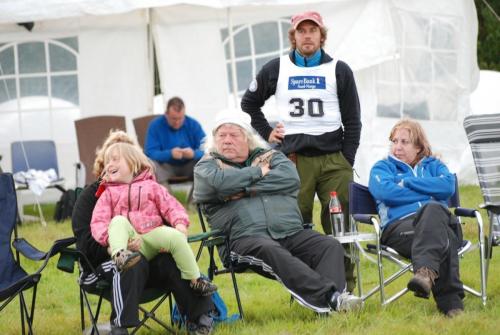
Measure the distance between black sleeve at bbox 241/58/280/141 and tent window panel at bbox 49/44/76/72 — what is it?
5672mm

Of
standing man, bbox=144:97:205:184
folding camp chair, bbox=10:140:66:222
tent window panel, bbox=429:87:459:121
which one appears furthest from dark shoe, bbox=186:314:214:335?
tent window panel, bbox=429:87:459:121

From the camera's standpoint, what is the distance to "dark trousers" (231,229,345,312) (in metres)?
5.48

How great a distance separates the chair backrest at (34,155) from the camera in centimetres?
1123

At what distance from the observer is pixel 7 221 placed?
5988mm

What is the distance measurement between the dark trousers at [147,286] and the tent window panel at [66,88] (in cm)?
677

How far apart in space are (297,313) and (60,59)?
6677mm

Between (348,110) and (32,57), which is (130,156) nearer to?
(348,110)

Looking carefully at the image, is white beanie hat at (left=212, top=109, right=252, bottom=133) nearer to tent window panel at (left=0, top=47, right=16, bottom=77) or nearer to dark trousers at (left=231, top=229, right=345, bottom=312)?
dark trousers at (left=231, top=229, right=345, bottom=312)

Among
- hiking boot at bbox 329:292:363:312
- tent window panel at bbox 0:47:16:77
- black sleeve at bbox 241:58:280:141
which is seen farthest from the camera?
tent window panel at bbox 0:47:16:77

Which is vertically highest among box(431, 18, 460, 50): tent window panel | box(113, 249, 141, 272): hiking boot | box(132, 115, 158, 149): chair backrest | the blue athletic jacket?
box(431, 18, 460, 50): tent window panel

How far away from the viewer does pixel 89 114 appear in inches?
473

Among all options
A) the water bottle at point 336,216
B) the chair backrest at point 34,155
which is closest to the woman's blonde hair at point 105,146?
the water bottle at point 336,216

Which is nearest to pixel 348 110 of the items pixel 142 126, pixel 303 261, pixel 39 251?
pixel 303 261

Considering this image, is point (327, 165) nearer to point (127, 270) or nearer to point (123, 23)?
point (127, 270)
